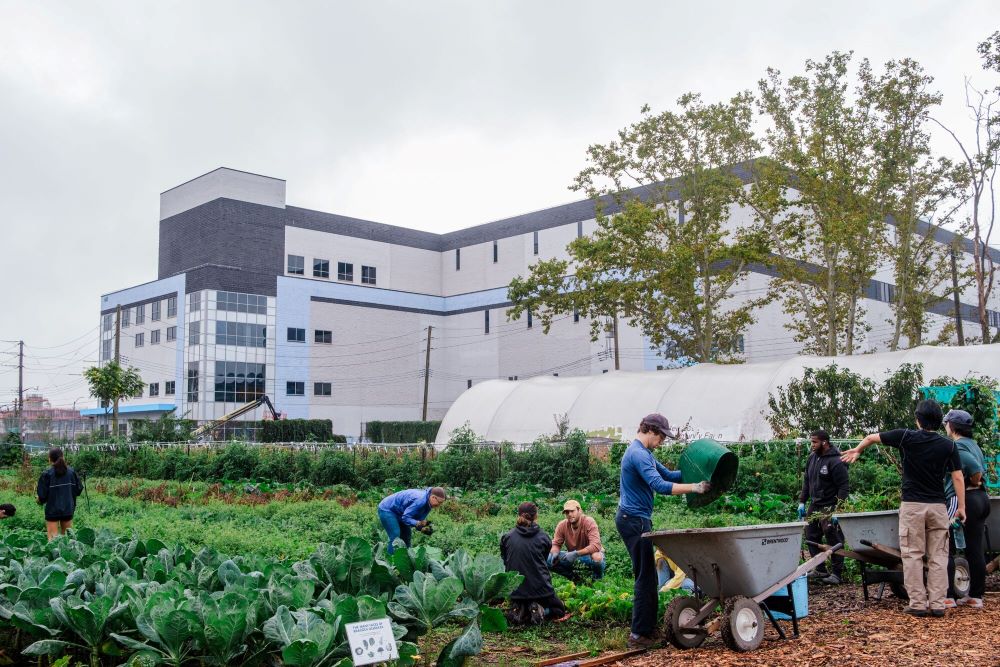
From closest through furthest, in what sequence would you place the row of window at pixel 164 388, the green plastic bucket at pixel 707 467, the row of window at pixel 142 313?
1. the green plastic bucket at pixel 707 467
2. the row of window at pixel 164 388
3. the row of window at pixel 142 313

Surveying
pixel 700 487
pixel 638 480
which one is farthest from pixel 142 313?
pixel 700 487

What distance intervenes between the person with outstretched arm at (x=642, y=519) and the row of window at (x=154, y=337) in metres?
56.0

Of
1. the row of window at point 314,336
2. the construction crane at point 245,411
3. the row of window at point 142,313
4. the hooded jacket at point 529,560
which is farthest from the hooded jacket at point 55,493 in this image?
the row of window at point 142,313

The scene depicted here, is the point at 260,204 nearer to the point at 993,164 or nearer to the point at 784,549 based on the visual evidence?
the point at 993,164

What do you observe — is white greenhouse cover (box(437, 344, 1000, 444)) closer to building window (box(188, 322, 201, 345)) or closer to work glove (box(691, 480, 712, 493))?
work glove (box(691, 480, 712, 493))

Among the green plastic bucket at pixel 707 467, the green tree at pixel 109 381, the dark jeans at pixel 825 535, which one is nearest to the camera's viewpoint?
the green plastic bucket at pixel 707 467

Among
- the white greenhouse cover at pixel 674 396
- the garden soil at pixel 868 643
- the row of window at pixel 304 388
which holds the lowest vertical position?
the garden soil at pixel 868 643

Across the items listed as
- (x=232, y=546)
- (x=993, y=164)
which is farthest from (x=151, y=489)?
(x=993, y=164)

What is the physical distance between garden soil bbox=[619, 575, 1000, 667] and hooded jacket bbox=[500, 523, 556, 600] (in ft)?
4.76

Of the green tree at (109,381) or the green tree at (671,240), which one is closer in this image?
the green tree at (671,240)

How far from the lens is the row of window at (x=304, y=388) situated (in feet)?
191

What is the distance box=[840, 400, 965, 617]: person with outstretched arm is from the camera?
743 cm

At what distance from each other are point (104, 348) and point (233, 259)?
51.2 ft

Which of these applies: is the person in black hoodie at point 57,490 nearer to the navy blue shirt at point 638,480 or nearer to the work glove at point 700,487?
the navy blue shirt at point 638,480
